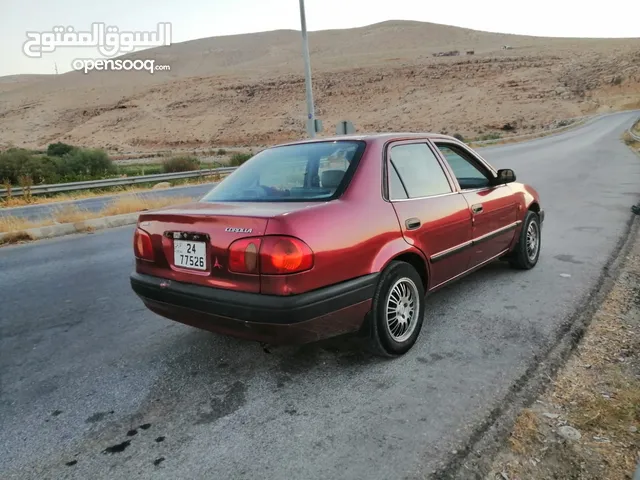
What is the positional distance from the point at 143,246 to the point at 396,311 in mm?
1826

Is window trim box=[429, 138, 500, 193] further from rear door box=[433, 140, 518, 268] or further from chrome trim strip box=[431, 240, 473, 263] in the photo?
chrome trim strip box=[431, 240, 473, 263]

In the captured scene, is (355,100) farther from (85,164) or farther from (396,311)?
(396,311)

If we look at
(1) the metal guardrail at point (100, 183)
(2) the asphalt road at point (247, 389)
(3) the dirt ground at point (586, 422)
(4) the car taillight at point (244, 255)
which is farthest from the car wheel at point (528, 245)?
(1) the metal guardrail at point (100, 183)

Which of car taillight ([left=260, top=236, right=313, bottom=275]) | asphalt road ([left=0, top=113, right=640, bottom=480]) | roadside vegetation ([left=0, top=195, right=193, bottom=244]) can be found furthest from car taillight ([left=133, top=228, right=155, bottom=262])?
roadside vegetation ([left=0, top=195, right=193, bottom=244])

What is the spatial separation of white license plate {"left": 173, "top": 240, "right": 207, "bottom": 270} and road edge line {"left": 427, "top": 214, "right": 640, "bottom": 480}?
177 centimetres

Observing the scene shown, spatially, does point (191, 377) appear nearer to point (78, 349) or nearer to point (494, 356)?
point (78, 349)

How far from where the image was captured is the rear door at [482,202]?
4.37m

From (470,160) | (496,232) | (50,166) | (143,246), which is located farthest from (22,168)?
(496,232)

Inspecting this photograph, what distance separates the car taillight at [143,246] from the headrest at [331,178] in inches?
49.9

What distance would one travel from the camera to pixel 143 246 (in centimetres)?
347

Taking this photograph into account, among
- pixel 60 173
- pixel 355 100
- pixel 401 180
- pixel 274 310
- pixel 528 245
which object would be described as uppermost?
pixel 355 100

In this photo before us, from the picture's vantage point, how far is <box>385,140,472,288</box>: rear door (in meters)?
3.55

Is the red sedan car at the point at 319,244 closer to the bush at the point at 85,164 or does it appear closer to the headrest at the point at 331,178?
the headrest at the point at 331,178

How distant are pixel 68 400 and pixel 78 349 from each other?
864mm
